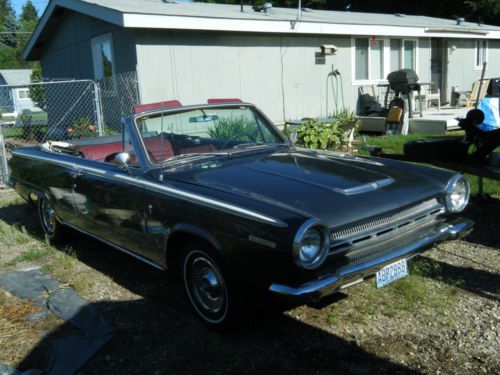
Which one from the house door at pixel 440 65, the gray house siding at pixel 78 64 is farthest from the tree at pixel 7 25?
the house door at pixel 440 65

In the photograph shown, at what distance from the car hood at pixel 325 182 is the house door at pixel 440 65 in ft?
49.2

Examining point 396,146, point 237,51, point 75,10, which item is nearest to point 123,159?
point 396,146

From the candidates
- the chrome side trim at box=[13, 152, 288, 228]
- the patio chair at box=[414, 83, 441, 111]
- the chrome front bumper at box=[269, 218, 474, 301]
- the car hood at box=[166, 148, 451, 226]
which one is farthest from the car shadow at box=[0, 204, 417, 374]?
the patio chair at box=[414, 83, 441, 111]

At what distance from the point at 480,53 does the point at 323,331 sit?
18.8 metres

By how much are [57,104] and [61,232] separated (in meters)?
10.9

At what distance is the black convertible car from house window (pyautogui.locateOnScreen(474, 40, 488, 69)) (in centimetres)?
1713

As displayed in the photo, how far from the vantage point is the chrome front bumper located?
284 cm

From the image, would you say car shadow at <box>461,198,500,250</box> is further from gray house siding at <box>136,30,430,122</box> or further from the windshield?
gray house siding at <box>136,30,430,122</box>

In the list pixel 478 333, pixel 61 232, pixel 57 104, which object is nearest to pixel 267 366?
pixel 478 333

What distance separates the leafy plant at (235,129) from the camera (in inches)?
177

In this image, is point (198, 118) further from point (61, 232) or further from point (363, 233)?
point (61, 232)

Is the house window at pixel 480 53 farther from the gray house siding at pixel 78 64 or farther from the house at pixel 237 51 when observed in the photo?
the gray house siding at pixel 78 64

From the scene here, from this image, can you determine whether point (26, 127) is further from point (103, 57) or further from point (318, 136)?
point (318, 136)

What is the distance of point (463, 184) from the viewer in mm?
3898
